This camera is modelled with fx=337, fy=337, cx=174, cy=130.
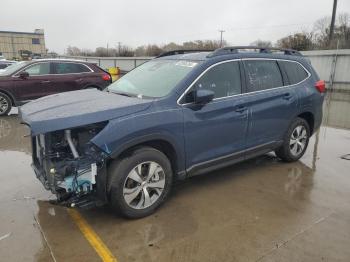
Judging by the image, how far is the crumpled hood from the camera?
10.6 feet

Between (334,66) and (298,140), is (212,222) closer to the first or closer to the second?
(298,140)

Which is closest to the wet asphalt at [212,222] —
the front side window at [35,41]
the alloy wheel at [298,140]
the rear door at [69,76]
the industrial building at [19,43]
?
the alloy wheel at [298,140]

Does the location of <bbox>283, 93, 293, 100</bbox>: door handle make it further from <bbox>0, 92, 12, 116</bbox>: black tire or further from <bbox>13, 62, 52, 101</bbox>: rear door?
<bbox>0, 92, 12, 116</bbox>: black tire

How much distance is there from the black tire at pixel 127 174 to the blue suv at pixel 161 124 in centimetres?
1

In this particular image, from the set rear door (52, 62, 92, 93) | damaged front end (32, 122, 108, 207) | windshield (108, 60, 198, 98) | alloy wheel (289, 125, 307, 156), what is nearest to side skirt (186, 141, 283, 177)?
alloy wheel (289, 125, 307, 156)

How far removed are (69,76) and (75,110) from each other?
7.99 meters

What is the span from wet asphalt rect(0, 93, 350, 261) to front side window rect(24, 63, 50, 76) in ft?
18.7

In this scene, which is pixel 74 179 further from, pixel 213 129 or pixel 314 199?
pixel 314 199

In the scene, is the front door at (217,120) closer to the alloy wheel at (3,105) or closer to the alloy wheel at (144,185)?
the alloy wheel at (144,185)

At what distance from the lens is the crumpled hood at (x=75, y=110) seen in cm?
323

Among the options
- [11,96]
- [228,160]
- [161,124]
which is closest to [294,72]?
[228,160]

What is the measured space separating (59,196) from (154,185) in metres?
1.02

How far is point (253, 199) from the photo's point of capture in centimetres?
437

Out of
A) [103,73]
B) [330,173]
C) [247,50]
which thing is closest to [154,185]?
[247,50]
